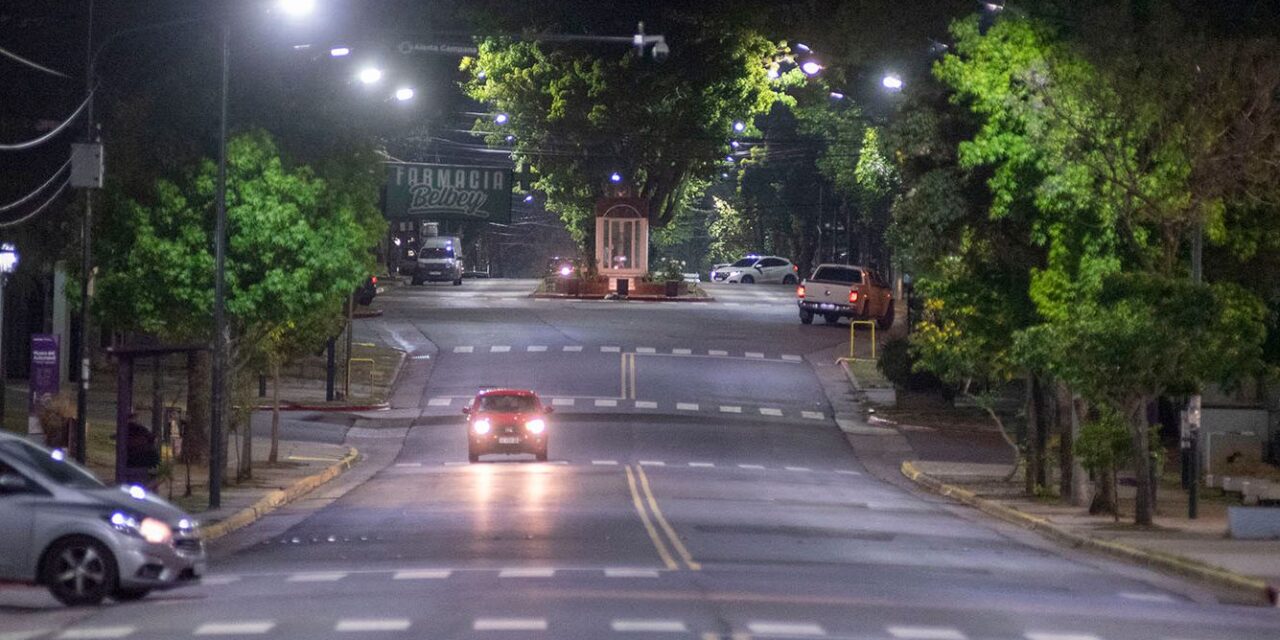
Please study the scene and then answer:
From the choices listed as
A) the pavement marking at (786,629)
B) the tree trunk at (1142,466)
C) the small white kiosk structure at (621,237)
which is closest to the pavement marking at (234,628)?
the pavement marking at (786,629)

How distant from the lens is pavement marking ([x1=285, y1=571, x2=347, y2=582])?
17578 millimetres

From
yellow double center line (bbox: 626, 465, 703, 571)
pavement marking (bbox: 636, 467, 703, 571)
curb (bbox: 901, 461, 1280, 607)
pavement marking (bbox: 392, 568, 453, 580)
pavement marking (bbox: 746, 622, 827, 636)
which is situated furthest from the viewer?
yellow double center line (bbox: 626, 465, 703, 571)

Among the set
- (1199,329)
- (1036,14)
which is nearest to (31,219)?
(1036,14)

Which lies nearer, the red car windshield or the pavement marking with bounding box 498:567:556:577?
the pavement marking with bounding box 498:567:556:577

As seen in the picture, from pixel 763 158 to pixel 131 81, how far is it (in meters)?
81.7

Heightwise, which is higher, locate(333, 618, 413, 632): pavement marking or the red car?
the red car

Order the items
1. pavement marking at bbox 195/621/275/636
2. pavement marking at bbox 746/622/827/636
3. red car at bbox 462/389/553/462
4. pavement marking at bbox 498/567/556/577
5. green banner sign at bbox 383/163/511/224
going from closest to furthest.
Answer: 1. pavement marking at bbox 195/621/275/636
2. pavement marking at bbox 746/622/827/636
3. pavement marking at bbox 498/567/556/577
4. red car at bbox 462/389/553/462
5. green banner sign at bbox 383/163/511/224

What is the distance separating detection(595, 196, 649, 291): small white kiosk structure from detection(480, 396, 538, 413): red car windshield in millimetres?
40440

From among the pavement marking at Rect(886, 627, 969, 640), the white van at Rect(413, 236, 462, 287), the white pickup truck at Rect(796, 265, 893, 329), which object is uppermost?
the white van at Rect(413, 236, 462, 287)

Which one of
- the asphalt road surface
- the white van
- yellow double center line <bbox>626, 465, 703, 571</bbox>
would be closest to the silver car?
the asphalt road surface

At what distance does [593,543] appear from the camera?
21578mm

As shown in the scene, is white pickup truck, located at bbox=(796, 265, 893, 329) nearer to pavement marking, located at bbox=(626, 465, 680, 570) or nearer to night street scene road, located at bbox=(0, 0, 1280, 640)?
night street scene road, located at bbox=(0, 0, 1280, 640)

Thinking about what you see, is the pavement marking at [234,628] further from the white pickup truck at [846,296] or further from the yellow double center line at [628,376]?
the white pickup truck at [846,296]

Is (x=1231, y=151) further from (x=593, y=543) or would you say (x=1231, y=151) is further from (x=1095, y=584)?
(x=593, y=543)
